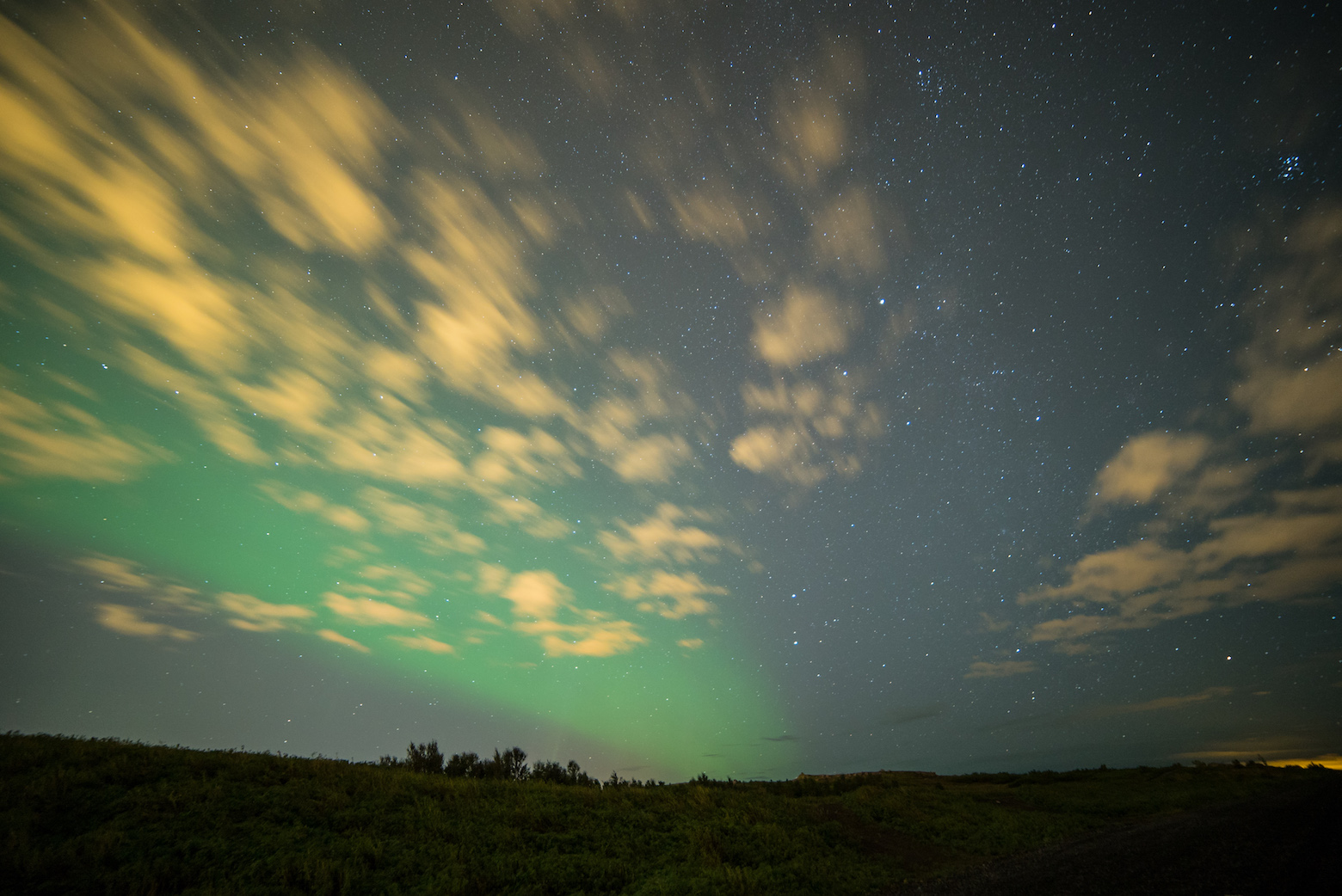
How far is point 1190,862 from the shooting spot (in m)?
9.96

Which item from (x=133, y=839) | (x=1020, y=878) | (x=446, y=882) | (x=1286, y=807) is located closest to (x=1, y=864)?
(x=133, y=839)

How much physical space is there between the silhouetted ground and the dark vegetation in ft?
5.81

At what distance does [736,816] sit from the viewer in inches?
650

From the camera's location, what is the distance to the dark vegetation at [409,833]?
9328 millimetres

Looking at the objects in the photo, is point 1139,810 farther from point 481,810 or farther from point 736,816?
point 481,810

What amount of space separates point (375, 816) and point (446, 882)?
13.3 ft

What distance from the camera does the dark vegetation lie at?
9.33 m

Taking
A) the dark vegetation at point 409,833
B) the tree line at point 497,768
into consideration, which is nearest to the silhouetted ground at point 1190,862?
the dark vegetation at point 409,833

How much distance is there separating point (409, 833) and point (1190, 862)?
1708cm

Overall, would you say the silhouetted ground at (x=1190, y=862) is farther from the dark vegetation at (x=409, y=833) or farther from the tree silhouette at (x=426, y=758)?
the tree silhouette at (x=426, y=758)

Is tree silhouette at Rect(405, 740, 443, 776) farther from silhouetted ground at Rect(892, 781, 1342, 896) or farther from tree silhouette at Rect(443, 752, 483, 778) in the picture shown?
silhouetted ground at Rect(892, 781, 1342, 896)

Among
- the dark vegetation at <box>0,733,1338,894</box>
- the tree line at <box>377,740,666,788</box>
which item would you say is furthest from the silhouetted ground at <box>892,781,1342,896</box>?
the tree line at <box>377,740,666,788</box>

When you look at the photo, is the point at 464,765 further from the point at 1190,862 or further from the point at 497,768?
the point at 1190,862

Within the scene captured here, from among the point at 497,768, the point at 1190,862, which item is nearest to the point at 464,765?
the point at 497,768
